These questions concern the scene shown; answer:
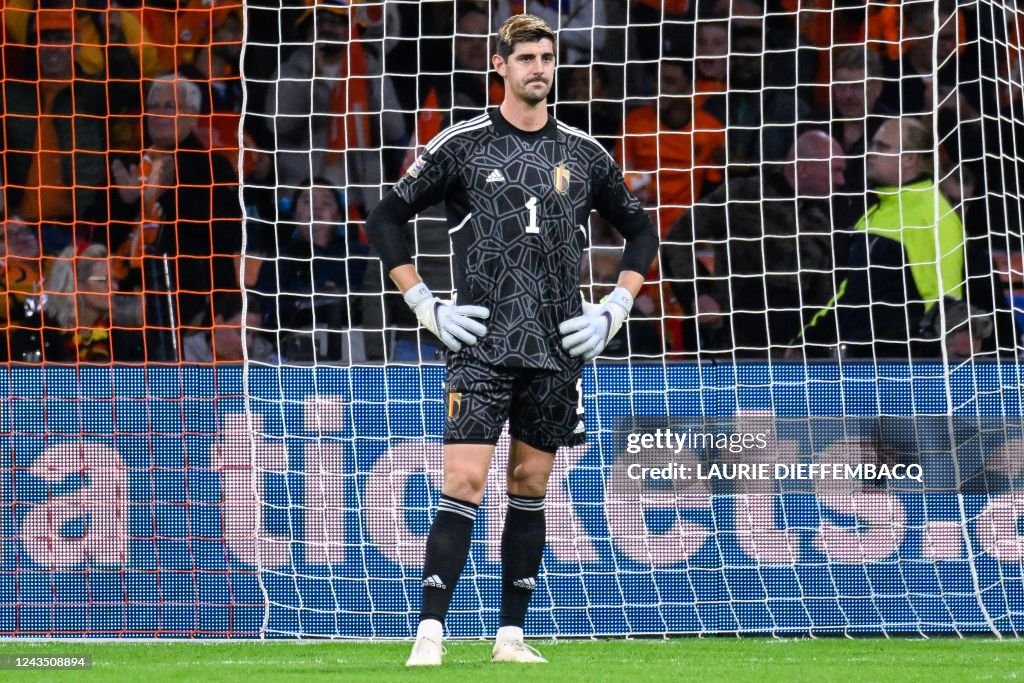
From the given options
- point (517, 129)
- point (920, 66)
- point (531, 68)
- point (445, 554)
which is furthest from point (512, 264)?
point (920, 66)

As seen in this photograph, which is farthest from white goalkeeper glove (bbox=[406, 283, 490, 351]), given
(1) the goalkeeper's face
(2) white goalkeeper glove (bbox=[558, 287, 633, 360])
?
(1) the goalkeeper's face

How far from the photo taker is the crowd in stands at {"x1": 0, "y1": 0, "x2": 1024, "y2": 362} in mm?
7199

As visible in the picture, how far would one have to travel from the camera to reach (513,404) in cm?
452

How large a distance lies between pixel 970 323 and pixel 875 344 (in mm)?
460

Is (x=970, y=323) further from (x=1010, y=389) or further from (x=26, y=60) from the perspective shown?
(x=26, y=60)

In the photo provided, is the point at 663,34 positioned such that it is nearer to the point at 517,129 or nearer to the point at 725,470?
the point at 725,470

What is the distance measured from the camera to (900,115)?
7.33 meters

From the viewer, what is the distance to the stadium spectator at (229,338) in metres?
7.34

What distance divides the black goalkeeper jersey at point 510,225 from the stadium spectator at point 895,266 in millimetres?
2717

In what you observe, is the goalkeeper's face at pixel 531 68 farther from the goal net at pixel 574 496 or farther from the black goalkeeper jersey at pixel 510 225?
the goal net at pixel 574 496

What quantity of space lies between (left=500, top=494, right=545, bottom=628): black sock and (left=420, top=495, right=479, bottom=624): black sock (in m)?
0.22

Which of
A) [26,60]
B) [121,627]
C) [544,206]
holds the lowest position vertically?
[121,627]

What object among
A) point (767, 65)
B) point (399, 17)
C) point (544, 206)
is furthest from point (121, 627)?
point (767, 65)

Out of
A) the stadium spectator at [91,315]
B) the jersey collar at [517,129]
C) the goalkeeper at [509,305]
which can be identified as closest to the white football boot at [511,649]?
the goalkeeper at [509,305]
